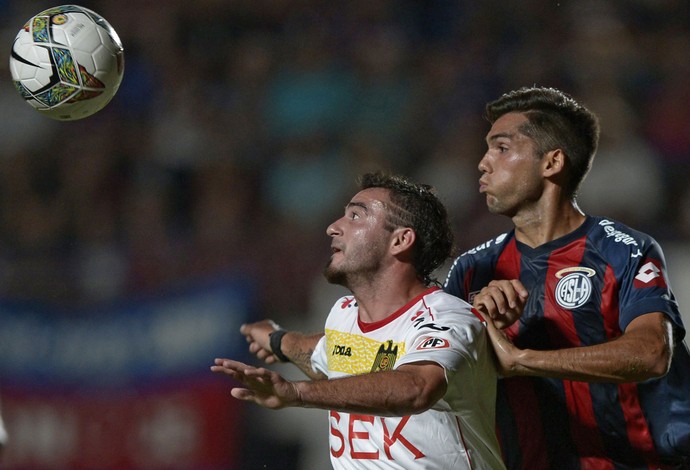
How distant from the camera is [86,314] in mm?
6855

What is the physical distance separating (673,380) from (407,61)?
4764 millimetres

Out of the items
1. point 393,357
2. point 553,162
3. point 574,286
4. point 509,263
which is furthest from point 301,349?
point 553,162

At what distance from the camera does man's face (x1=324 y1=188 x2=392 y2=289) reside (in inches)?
159

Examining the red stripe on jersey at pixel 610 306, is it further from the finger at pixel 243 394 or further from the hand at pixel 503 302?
the finger at pixel 243 394

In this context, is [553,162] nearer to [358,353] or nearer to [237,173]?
[358,353]

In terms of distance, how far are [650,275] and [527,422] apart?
85cm

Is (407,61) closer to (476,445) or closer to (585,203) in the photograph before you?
(585,203)

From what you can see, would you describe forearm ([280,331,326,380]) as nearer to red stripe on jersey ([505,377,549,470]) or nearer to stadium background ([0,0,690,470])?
red stripe on jersey ([505,377,549,470])

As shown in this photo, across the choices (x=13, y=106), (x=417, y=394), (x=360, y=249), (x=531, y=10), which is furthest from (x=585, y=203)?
(x=13, y=106)

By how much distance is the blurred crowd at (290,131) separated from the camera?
21.9 feet

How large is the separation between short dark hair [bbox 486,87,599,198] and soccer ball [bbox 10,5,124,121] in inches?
78.7

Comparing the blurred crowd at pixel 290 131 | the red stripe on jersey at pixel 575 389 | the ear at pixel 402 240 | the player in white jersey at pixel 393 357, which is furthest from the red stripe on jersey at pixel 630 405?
the blurred crowd at pixel 290 131

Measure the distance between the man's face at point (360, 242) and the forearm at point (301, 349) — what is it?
1.87 feet

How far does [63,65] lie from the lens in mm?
4605
